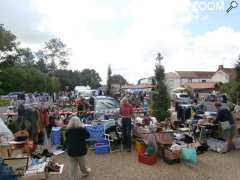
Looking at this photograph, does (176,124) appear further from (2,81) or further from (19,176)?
(2,81)

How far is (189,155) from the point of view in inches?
313

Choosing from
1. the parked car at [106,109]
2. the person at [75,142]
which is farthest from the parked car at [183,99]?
the person at [75,142]

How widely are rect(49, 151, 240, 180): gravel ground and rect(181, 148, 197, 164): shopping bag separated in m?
0.19

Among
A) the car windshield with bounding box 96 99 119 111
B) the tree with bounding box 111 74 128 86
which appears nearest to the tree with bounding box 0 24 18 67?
the tree with bounding box 111 74 128 86

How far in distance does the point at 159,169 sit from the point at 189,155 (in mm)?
1017

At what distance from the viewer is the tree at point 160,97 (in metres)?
13.5

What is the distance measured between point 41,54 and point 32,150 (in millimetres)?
65290

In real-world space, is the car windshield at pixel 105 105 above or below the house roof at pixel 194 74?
below

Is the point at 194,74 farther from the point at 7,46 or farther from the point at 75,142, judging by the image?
the point at 75,142

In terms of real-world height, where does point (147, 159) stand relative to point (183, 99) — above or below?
below

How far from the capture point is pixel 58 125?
11398mm

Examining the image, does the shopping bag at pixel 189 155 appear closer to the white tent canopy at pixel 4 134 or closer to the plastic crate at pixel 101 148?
the plastic crate at pixel 101 148

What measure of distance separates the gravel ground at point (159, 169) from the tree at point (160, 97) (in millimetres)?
4885

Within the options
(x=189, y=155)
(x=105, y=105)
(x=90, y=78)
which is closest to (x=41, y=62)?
(x=90, y=78)
